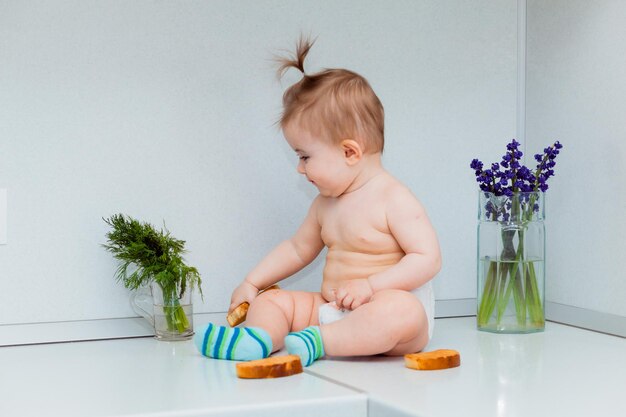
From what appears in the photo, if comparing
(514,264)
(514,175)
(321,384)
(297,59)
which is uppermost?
(297,59)

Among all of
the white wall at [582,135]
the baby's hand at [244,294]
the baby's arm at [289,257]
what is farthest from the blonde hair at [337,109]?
the white wall at [582,135]

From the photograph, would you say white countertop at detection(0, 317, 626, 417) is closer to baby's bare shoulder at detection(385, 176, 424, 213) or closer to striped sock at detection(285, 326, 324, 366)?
striped sock at detection(285, 326, 324, 366)

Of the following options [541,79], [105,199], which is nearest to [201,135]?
[105,199]

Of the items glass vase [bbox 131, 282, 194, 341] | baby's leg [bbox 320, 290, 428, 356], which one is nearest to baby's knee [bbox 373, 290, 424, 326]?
baby's leg [bbox 320, 290, 428, 356]

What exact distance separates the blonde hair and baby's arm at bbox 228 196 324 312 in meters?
0.14

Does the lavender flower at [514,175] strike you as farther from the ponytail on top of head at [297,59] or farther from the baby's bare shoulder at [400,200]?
the ponytail on top of head at [297,59]

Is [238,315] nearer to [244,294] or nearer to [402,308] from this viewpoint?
[244,294]

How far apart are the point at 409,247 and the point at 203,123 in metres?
0.42

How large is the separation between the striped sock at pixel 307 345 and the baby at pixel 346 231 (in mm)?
11

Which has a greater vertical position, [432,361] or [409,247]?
[409,247]

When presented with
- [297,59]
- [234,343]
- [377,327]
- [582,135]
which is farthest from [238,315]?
[582,135]

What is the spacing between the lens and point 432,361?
105 cm

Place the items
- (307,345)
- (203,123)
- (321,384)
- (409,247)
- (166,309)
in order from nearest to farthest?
(321,384)
(307,345)
(409,247)
(166,309)
(203,123)

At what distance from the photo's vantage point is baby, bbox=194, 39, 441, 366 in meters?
1.14
